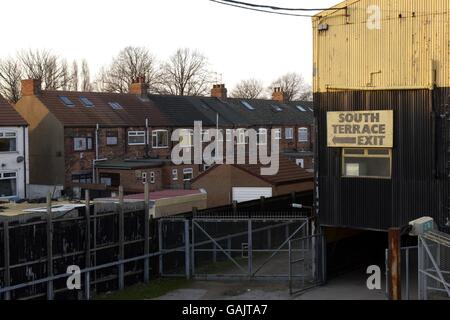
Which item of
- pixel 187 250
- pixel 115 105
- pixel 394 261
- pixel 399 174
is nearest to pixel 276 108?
pixel 115 105

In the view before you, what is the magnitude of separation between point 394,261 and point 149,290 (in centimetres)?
805

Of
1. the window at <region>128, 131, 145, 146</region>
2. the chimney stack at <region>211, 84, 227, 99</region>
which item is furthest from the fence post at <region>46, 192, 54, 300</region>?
the chimney stack at <region>211, 84, 227, 99</region>

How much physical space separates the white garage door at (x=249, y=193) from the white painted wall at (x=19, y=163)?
46.4 feet

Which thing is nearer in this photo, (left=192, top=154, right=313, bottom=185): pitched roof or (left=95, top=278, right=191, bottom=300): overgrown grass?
(left=95, top=278, right=191, bottom=300): overgrown grass

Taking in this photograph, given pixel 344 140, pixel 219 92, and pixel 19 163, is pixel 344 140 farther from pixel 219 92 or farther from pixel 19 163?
pixel 219 92

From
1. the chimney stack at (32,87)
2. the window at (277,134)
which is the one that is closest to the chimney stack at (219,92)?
the window at (277,134)

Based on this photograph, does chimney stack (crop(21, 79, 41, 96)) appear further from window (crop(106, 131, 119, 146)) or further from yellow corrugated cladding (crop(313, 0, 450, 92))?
yellow corrugated cladding (crop(313, 0, 450, 92))

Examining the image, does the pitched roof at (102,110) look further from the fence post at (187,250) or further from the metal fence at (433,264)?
the metal fence at (433,264)

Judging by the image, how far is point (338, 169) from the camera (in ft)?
56.0

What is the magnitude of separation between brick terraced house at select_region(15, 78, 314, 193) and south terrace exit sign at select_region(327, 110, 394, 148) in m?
15.6

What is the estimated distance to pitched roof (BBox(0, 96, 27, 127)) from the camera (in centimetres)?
3450

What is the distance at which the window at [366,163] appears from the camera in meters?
16.3

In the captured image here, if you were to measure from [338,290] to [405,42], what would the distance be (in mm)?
6777

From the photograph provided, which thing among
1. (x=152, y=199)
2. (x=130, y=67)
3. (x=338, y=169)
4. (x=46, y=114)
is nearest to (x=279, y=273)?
(x=338, y=169)
